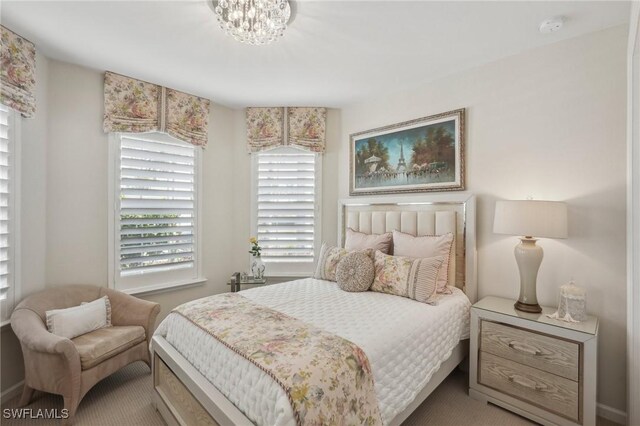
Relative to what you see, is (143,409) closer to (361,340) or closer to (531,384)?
(361,340)

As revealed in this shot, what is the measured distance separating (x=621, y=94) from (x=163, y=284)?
424cm

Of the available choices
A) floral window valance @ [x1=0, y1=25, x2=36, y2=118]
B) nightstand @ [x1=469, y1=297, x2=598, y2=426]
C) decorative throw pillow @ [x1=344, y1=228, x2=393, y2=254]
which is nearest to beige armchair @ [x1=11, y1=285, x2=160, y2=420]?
floral window valance @ [x1=0, y1=25, x2=36, y2=118]

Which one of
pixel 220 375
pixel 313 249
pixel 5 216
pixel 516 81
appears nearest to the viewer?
pixel 220 375

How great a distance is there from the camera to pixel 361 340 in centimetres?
150

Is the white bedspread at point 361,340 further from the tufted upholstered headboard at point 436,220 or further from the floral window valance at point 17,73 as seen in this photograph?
the floral window valance at point 17,73

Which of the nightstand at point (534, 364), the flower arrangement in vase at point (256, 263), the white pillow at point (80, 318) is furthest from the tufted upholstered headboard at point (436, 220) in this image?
the white pillow at point (80, 318)

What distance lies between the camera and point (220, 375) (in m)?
1.41

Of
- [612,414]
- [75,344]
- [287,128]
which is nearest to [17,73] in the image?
[75,344]

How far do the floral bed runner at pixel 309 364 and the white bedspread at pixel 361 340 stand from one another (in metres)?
0.04

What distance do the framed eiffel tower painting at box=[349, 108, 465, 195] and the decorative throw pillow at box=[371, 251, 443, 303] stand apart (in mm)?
877

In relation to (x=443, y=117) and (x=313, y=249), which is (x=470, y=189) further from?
(x=313, y=249)

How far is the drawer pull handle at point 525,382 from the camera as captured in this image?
1872mm

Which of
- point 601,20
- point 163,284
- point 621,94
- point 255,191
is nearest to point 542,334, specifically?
point 621,94

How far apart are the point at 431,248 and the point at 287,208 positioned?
1808 mm
